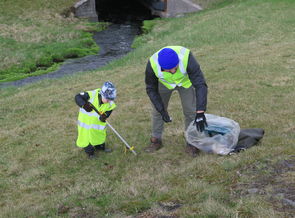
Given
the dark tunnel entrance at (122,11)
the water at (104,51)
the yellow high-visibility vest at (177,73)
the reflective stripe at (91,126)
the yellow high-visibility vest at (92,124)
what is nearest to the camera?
the yellow high-visibility vest at (177,73)

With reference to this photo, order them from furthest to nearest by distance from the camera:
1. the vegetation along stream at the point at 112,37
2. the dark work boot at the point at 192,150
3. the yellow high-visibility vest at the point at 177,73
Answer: the vegetation along stream at the point at 112,37
the dark work boot at the point at 192,150
the yellow high-visibility vest at the point at 177,73

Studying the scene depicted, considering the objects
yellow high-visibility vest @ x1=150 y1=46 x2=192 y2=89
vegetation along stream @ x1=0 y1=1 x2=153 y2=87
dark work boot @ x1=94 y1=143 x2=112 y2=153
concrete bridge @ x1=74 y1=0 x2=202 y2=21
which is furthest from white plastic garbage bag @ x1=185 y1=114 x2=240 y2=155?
concrete bridge @ x1=74 y1=0 x2=202 y2=21

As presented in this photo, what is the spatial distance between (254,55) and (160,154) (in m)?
10.6

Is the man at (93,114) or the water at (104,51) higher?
the man at (93,114)

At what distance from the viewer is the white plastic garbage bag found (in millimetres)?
6605

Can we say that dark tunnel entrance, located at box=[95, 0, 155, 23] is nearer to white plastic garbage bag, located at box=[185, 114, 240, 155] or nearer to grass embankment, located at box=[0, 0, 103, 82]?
grass embankment, located at box=[0, 0, 103, 82]

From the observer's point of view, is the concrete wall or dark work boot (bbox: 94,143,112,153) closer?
dark work boot (bbox: 94,143,112,153)

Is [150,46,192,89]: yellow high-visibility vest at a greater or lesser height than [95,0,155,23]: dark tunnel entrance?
greater

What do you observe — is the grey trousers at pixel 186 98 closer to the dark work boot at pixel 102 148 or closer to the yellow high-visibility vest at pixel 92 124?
the yellow high-visibility vest at pixel 92 124

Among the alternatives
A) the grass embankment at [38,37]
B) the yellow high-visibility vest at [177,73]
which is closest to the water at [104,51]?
the grass embankment at [38,37]

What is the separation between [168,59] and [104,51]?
1887 centimetres

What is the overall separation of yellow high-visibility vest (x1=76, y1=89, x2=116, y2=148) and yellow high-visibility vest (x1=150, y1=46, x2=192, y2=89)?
1.38 metres

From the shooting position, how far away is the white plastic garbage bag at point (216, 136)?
6605 millimetres

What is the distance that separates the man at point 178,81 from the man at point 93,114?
0.91m
